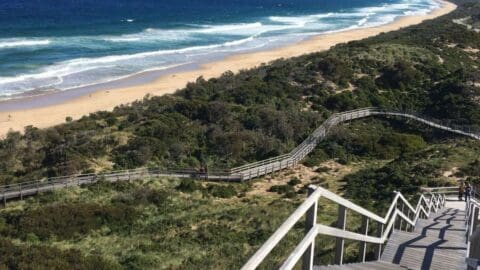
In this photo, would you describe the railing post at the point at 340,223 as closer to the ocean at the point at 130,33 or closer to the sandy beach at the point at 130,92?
the sandy beach at the point at 130,92

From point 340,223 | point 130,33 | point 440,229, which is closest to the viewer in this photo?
point 340,223

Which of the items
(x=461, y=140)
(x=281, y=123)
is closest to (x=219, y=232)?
(x=281, y=123)

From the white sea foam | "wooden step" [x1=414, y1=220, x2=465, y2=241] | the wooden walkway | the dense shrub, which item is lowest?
the dense shrub

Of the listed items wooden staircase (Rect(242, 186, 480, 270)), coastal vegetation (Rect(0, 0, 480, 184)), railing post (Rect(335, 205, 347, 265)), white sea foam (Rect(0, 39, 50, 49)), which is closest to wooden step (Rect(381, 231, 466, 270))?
wooden staircase (Rect(242, 186, 480, 270))

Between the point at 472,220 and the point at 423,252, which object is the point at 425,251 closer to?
the point at 423,252

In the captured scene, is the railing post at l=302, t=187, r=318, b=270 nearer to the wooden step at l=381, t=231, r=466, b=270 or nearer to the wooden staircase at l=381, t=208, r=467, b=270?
the wooden staircase at l=381, t=208, r=467, b=270

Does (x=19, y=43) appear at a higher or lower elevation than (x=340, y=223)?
higher

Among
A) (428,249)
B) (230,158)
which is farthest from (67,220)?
(428,249)
